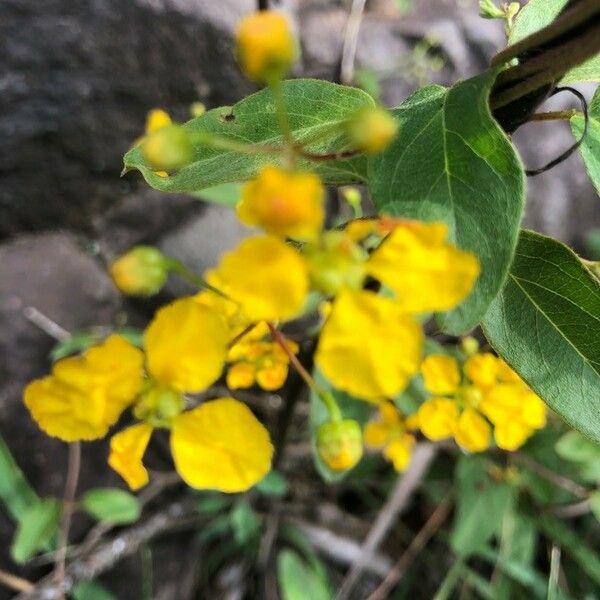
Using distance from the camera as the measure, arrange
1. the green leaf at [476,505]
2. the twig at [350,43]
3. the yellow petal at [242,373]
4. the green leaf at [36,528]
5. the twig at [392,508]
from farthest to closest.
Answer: the twig at [350,43] < the twig at [392,508] < the green leaf at [476,505] < the green leaf at [36,528] < the yellow petal at [242,373]

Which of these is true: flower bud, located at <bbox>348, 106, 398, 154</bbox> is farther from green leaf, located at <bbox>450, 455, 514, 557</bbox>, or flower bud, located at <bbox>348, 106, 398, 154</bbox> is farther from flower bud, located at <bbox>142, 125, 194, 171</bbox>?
green leaf, located at <bbox>450, 455, 514, 557</bbox>

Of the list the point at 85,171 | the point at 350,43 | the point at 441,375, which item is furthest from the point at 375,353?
the point at 350,43

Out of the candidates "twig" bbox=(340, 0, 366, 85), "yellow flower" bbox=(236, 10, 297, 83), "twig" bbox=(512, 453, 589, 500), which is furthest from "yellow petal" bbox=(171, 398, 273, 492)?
"twig" bbox=(340, 0, 366, 85)

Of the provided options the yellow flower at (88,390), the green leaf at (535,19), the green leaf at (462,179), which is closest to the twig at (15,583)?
the yellow flower at (88,390)

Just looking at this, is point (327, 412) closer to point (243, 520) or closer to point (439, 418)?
point (439, 418)

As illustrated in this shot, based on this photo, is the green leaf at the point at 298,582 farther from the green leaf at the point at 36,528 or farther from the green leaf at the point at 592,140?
the green leaf at the point at 592,140
